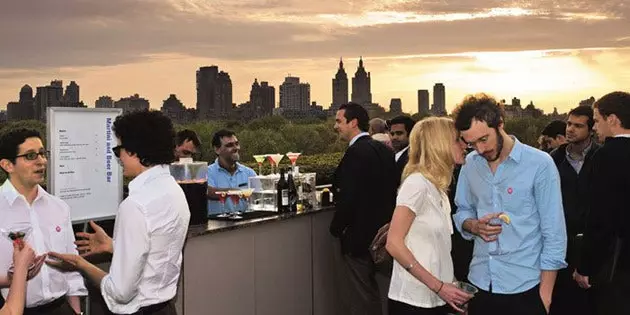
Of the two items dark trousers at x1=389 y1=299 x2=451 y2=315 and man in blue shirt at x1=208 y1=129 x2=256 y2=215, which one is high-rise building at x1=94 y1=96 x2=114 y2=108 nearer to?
man in blue shirt at x1=208 y1=129 x2=256 y2=215

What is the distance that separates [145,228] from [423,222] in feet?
4.25

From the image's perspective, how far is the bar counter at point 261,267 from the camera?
4355 millimetres

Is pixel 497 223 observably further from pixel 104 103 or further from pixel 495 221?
pixel 104 103

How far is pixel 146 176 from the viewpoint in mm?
2754

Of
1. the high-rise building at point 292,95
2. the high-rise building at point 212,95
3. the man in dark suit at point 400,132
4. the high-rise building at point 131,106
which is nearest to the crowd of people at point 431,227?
the high-rise building at point 131,106

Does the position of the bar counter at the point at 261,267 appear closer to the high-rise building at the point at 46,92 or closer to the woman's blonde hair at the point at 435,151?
the woman's blonde hair at the point at 435,151

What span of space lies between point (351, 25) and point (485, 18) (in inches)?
107

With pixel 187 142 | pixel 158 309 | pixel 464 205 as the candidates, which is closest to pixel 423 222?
pixel 464 205

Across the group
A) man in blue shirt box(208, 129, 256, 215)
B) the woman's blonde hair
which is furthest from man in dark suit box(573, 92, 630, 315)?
man in blue shirt box(208, 129, 256, 215)

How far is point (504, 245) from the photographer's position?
9.65ft

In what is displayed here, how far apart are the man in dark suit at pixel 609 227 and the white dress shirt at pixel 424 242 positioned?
965 mm

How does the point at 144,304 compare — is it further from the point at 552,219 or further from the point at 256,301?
the point at 256,301

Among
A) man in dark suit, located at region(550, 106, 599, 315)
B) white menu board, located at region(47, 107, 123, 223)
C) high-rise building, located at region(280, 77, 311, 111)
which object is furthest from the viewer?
high-rise building, located at region(280, 77, 311, 111)

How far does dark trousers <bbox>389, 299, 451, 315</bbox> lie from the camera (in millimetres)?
3229
